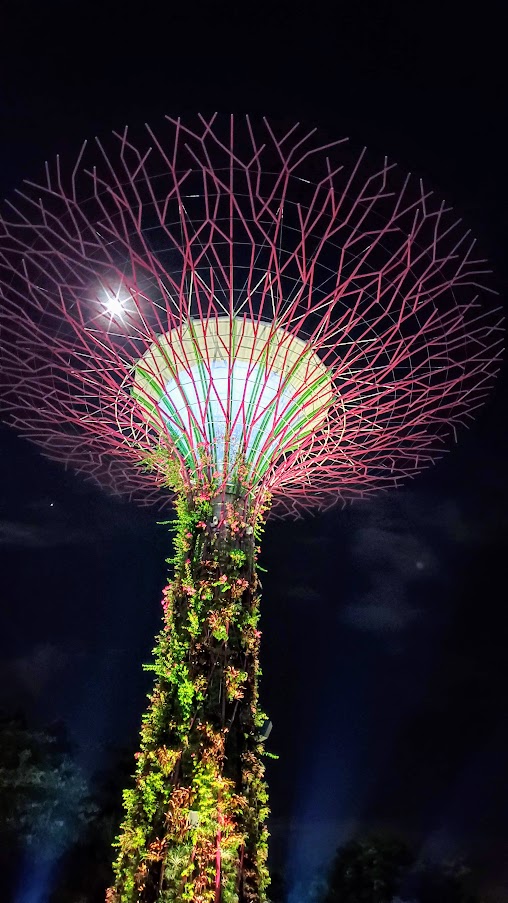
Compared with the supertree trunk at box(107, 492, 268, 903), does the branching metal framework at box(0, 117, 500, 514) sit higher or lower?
higher

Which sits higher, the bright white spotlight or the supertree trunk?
the bright white spotlight

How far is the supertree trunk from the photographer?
35.2 ft

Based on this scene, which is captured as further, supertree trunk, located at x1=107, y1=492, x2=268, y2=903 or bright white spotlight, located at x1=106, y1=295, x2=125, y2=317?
bright white spotlight, located at x1=106, y1=295, x2=125, y2=317

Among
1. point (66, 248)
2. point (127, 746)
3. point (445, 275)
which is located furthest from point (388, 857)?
point (66, 248)

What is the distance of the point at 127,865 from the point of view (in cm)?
1101

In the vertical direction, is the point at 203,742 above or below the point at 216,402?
below

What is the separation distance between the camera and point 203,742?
11.4 meters

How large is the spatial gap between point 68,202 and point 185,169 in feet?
7.33

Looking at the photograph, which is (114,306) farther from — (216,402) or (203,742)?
(203,742)

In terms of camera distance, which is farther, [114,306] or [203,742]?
[114,306]

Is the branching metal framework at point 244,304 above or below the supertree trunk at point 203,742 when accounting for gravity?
above

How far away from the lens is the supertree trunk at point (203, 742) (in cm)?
1073

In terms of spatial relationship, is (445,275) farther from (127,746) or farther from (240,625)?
(127,746)

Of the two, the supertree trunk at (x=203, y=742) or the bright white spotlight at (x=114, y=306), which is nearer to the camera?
the supertree trunk at (x=203, y=742)
